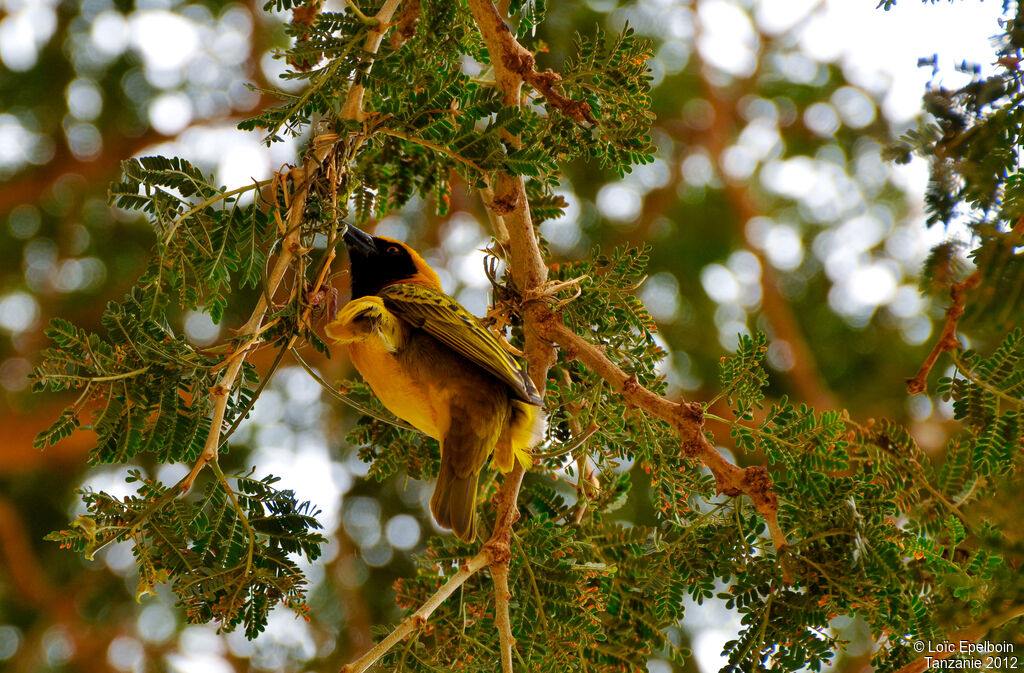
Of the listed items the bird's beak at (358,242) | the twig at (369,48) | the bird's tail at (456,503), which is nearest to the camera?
the twig at (369,48)

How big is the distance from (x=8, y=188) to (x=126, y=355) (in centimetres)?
600

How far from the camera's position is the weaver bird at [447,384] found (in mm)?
2818

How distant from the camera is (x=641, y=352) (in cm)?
276

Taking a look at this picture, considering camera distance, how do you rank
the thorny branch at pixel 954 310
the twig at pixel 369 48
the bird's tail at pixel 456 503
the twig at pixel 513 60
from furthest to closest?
1. the bird's tail at pixel 456 503
2. the twig at pixel 513 60
3. the twig at pixel 369 48
4. the thorny branch at pixel 954 310

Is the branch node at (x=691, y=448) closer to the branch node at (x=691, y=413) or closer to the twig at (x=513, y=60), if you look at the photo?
the branch node at (x=691, y=413)

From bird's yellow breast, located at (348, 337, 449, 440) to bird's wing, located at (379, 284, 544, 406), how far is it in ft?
0.55

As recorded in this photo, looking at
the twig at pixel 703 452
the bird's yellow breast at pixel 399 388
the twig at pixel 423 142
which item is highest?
the twig at pixel 423 142

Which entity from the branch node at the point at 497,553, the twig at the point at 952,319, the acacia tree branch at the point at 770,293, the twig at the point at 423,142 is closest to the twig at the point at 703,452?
the twig at the point at 952,319

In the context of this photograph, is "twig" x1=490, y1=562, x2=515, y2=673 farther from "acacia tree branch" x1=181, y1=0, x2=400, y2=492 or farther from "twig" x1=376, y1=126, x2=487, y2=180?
"twig" x1=376, y1=126, x2=487, y2=180

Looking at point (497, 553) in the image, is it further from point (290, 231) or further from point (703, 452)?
point (290, 231)

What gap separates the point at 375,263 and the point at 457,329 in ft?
3.54

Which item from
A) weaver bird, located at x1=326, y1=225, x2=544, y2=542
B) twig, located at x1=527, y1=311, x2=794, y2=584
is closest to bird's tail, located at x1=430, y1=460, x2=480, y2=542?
weaver bird, located at x1=326, y1=225, x2=544, y2=542

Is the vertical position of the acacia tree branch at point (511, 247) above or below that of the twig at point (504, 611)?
above

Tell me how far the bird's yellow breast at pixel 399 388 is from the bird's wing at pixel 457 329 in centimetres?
17
